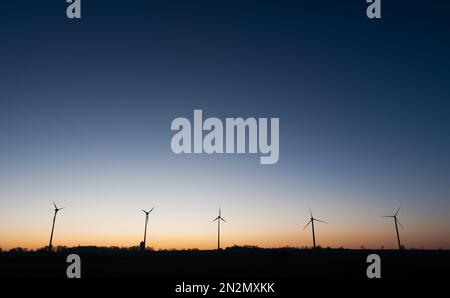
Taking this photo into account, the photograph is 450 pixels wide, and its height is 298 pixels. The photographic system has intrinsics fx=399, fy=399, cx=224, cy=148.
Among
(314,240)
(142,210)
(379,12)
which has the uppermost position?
(379,12)

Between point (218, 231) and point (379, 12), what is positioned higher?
point (379, 12)

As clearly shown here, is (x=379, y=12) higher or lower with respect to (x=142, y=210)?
higher
